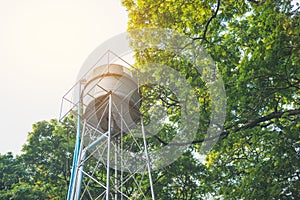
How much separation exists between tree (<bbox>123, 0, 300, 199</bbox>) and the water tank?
1.10m

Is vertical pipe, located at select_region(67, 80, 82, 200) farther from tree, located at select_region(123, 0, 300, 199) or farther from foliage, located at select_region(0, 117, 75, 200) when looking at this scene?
foliage, located at select_region(0, 117, 75, 200)

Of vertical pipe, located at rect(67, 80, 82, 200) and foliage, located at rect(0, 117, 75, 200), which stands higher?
foliage, located at rect(0, 117, 75, 200)

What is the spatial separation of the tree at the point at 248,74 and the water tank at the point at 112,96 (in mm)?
1104

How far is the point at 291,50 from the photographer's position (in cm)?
739

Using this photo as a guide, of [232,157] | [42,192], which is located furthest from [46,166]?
[232,157]

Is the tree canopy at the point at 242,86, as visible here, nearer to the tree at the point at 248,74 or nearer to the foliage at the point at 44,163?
the tree at the point at 248,74

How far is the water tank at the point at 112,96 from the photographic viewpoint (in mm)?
8750

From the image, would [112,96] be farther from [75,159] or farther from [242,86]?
[242,86]

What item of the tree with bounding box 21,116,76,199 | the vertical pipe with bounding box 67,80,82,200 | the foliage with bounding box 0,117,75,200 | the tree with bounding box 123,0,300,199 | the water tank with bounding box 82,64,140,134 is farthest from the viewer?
the tree with bounding box 21,116,76,199

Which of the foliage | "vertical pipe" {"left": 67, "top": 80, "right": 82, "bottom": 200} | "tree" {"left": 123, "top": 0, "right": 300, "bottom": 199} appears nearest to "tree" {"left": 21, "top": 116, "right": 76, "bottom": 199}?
the foliage

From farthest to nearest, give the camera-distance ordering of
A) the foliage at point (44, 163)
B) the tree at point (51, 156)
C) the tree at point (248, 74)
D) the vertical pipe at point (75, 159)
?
the tree at point (51, 156), the foliage at point (44, 163), the vertical pipe at point (75, 159), the tree at point (248, 74)

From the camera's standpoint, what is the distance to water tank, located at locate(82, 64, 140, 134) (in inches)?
344

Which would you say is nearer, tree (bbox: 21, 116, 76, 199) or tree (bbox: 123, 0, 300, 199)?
tree (bbox: 123, 0, 300, 199)

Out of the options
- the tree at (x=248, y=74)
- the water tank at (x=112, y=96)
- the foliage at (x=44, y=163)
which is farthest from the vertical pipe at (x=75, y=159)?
the foliage at (x=44, y=163)
